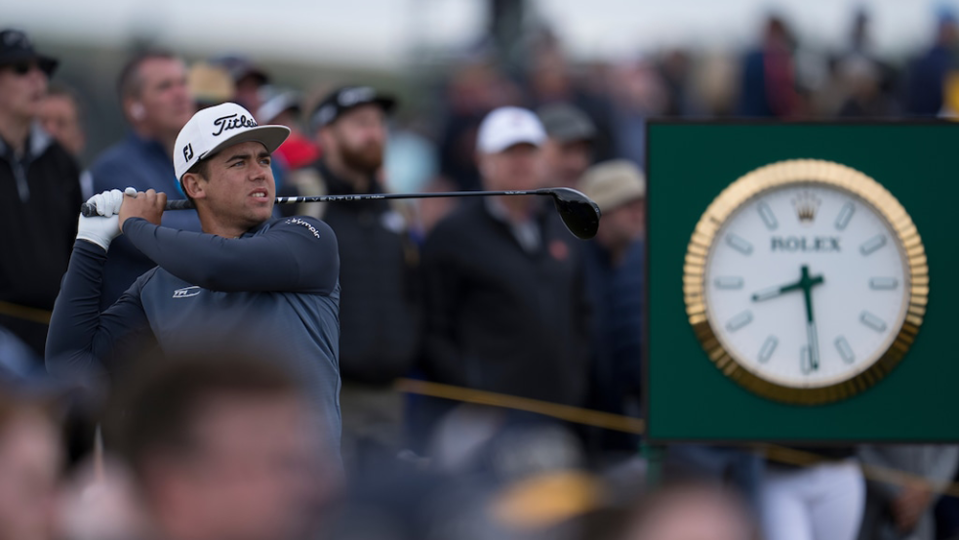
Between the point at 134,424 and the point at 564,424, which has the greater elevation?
the point at 134,424

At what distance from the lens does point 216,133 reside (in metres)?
4.67

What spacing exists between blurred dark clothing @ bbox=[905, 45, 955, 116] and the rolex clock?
7.96 metres

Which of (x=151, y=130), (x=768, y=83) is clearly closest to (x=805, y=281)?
(x=151, y=130)

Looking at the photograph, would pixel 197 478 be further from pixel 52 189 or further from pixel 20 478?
pixel 52 189

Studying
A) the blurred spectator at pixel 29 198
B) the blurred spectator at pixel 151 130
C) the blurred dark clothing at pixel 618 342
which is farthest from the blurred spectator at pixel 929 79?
the blurred spectator at pixel 29 198

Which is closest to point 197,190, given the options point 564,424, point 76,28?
point 564,424

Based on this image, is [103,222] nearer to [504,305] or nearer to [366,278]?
[366,278]

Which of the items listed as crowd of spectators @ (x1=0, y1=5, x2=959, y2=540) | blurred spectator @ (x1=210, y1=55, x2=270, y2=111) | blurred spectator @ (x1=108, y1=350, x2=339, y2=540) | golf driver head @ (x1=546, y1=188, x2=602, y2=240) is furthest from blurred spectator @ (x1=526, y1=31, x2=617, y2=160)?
blurred spectator @ (x1=108, y1=350, x2=339, y2=540)

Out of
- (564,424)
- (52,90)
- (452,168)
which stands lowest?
(564,424)

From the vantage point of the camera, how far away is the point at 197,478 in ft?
7.53

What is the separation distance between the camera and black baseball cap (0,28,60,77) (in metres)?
6.83

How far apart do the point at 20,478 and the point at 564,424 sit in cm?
535

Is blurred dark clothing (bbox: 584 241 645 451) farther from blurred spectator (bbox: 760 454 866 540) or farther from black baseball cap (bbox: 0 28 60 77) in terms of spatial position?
black baseball cap (bbox: 0 28 60 77)

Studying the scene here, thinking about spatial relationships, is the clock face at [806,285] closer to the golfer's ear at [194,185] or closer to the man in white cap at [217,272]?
the man in white cap at [217,272]
